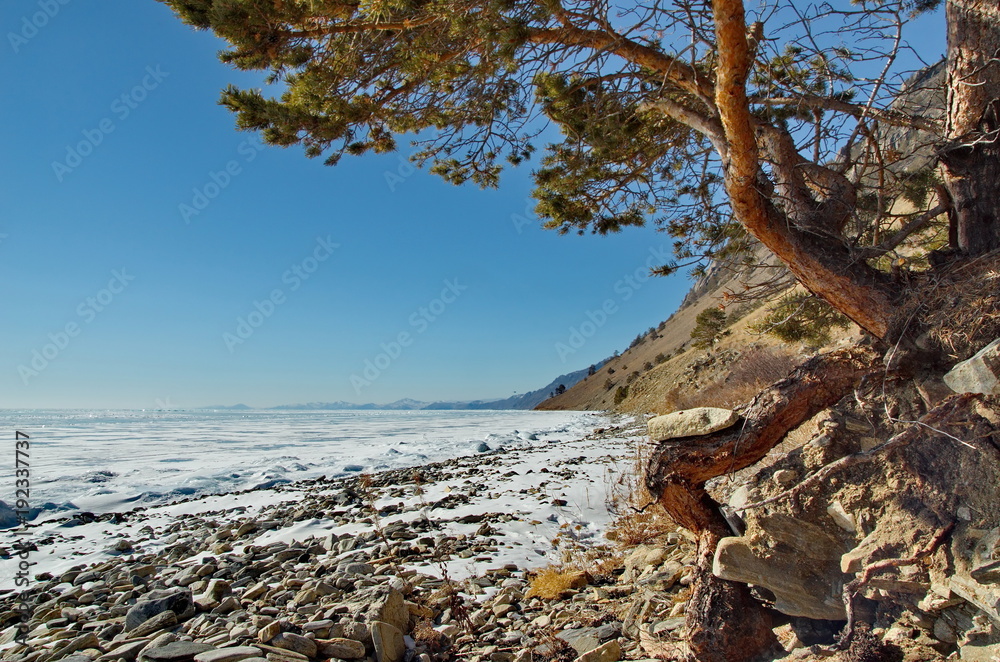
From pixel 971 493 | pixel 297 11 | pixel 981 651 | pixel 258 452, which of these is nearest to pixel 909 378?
pixel 971 493

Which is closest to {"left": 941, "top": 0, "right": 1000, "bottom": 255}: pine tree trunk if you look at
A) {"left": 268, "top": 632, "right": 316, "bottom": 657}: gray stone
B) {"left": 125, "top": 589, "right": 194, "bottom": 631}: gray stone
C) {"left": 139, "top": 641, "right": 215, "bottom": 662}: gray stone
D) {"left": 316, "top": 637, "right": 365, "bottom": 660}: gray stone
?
{"left": 316, "top": 637, "right": 365, "bottom": 660}: gray stone

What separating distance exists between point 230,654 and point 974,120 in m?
6.46

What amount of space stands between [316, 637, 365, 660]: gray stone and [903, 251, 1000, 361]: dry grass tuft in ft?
13.7

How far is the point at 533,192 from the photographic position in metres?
6.15

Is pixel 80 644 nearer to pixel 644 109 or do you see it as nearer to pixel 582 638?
pixel 582 638

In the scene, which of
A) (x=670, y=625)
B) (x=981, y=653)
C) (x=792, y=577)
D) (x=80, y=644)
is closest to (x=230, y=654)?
(x=80, y=644)

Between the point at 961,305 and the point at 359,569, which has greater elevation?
the point at 961,305

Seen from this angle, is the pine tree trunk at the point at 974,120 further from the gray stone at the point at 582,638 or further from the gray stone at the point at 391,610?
the gray stone at the point at 391,610

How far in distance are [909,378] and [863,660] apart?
179 centimetres

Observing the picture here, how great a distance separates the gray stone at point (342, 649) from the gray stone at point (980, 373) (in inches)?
154

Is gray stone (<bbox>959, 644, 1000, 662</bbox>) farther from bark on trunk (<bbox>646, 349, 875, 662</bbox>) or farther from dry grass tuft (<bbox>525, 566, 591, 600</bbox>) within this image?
dry grass tuft (<bbox>525, 566, 591, 600</bbox>)

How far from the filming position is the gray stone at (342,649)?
123 inches

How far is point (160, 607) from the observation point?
3807 millimetres

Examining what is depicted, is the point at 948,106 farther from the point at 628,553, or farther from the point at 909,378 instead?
the point at 628,553
